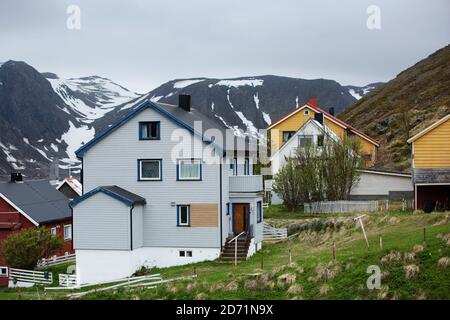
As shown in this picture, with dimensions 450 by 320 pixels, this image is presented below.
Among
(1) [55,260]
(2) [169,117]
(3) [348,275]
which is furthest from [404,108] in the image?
(3) [348,275]

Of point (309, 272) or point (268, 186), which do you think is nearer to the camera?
point (309, 272)

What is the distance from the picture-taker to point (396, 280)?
23.1m

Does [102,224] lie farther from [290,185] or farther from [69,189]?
[69,189]

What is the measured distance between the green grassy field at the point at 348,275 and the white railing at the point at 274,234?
26.3 feet

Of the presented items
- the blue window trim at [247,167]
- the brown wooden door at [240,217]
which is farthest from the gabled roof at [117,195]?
the blue window trim at [247,167]

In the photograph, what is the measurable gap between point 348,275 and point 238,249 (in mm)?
13392

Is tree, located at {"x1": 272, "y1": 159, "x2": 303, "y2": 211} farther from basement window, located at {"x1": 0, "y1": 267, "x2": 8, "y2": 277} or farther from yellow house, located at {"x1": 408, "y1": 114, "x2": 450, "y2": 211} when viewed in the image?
basement window, located at {"x1": 0, "y1": 267, "x2": 8, "y2": 277}

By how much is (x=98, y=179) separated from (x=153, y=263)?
5.25m

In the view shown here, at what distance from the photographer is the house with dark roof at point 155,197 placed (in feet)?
120

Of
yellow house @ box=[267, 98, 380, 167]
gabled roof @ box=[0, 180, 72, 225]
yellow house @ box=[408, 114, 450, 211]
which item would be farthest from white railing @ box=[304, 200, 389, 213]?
yellow house @ box=[267, 98, 380, 167]

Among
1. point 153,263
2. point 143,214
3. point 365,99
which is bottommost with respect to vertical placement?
point 153,263
